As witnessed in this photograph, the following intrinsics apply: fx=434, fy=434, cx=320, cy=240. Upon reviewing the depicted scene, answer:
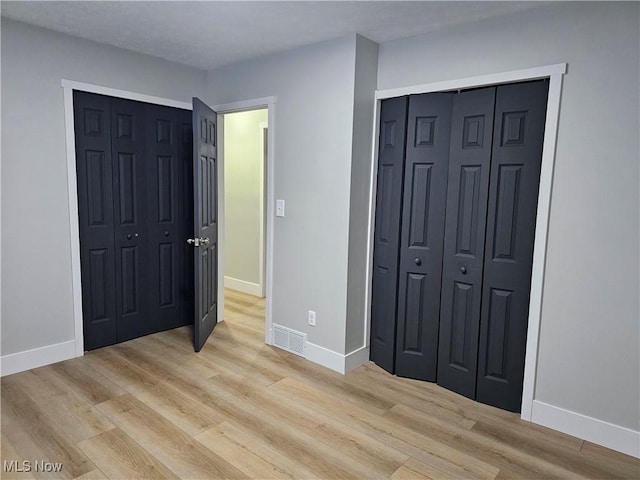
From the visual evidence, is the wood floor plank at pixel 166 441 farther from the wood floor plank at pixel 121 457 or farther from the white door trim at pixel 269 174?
the white door trim at pixel 269 174

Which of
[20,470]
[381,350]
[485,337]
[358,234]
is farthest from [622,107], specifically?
[20,470]

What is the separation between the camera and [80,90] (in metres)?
3.21

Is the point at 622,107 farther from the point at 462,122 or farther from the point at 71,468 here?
the point at 71,468

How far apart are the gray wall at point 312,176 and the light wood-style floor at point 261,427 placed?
53 centimetres

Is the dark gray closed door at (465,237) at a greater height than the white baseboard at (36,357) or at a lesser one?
greater

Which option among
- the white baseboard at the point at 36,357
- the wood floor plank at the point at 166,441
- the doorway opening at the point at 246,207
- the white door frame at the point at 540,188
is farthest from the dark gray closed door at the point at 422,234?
the white baseboard at the point at 36,357

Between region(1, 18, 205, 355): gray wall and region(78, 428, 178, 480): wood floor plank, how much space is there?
1.26 m

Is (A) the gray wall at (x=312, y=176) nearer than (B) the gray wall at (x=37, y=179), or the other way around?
(B) the gray wall at (x=37, y=179)

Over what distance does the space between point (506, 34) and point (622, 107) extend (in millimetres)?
782

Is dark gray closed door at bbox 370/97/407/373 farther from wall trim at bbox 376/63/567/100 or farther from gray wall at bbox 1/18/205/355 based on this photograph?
gray wall at bbox 1/18/205/355

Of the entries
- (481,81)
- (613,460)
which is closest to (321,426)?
(613,460)

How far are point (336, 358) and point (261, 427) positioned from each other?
89 cm

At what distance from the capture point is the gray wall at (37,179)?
2.91m

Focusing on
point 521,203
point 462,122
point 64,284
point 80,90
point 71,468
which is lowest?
point 71,468
